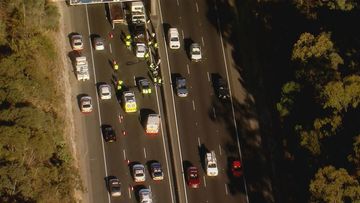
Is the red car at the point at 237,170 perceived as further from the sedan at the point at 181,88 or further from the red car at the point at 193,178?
the sedan at the point at 181,88

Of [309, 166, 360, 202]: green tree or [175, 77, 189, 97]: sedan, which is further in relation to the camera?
[175, 77, 189, 97]: sedan

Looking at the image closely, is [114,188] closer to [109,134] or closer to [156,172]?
[156,172]

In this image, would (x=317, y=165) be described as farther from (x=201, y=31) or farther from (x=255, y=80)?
(x=201, y=31)

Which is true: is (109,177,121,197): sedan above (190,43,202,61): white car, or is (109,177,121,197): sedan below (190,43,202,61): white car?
below

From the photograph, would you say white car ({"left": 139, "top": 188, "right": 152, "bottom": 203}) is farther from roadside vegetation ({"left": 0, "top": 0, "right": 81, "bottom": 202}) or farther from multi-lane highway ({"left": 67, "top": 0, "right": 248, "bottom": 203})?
roadside vegetation ({"left": 0, "top": 0, "right": 81, "bottom": 202})

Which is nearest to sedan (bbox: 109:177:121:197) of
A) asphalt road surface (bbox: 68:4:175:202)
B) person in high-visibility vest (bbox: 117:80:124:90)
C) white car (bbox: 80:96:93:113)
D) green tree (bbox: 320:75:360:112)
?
asphalt road surface (bbox: 68:4:175:202)

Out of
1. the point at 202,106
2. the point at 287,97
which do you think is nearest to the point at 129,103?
the point at 202,106

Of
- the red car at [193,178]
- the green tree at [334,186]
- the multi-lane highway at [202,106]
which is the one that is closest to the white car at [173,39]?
the multi-lane highway at [202,106]
